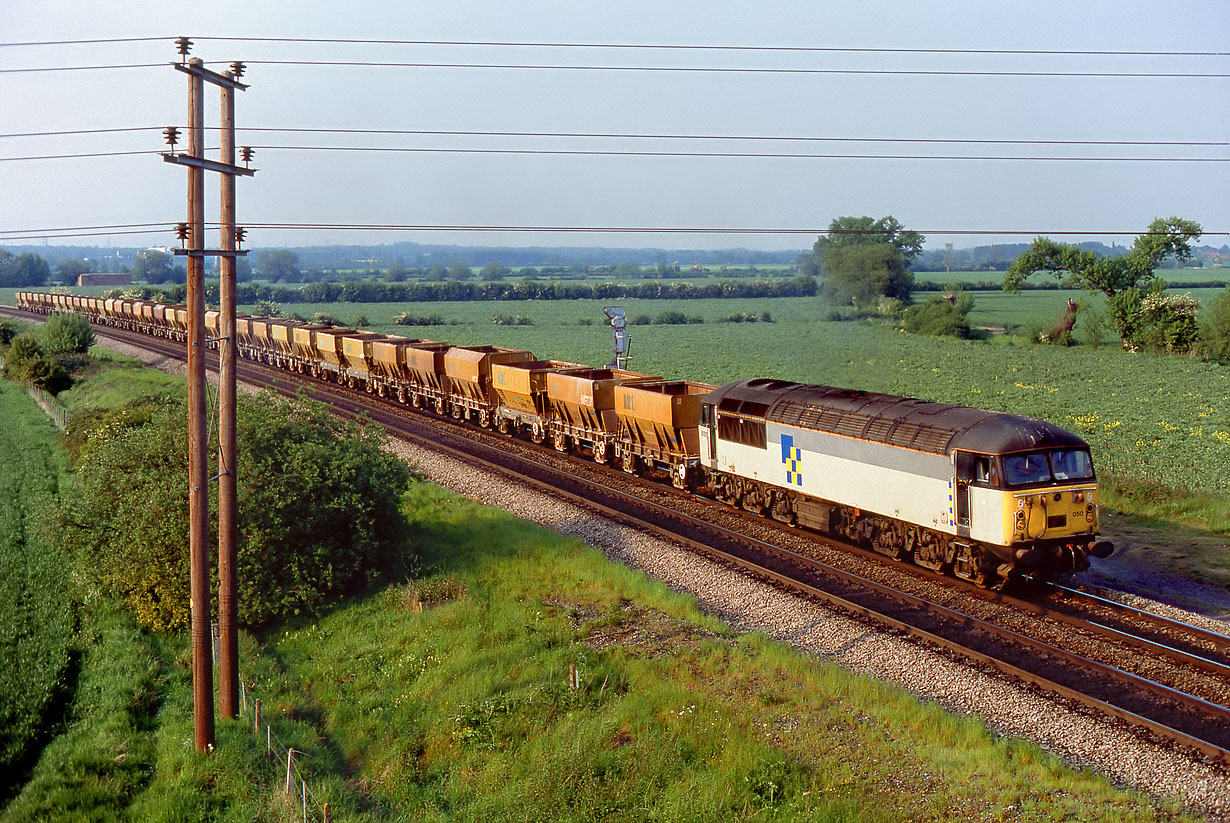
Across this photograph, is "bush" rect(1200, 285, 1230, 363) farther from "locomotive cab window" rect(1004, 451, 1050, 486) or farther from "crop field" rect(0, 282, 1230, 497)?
"locomotive cab window" rect(1004, 451, 1050, 486)

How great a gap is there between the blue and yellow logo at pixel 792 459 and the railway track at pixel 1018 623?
1405 mm

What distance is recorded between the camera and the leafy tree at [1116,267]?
7762 centimetres

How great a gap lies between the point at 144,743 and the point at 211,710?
263cm

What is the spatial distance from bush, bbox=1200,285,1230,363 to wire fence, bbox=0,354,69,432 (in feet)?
230

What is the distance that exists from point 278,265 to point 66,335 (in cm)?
12345

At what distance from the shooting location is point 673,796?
11883 mm

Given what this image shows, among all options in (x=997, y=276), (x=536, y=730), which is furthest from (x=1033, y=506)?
(x=997, y=276)

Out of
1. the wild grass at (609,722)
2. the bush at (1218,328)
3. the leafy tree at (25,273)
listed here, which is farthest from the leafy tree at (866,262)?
the leafy tree at (25,273)

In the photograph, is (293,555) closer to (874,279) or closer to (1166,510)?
(1166,510)

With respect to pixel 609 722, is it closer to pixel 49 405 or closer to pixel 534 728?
pixel 534 728

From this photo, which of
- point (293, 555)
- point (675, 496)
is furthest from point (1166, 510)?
point (293, 555)

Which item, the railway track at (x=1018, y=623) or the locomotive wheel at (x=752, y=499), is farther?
the locomotive wheel at (x=752, y=499)

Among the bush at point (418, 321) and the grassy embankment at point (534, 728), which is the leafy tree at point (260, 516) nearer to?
the grassy embankment at point (534, 728)

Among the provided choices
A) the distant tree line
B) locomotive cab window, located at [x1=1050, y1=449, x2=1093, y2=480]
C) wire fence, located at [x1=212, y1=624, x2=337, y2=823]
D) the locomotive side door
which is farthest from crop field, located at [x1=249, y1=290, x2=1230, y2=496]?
wire fence, located at [x1=212, y1=624, x2=337, y2=823]
